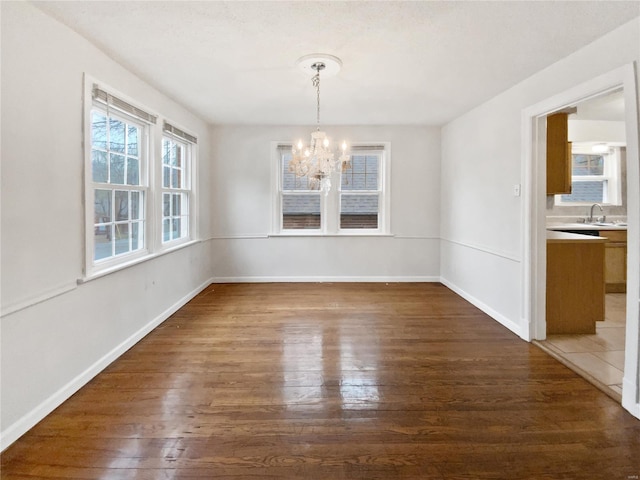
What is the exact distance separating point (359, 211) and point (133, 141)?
11.4 ft

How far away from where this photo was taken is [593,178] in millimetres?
5438

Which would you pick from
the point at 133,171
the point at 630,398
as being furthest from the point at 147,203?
the point at 630,398

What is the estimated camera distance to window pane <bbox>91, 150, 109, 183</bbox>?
2.68 metres

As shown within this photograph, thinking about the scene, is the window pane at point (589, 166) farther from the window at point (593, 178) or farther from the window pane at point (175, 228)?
the window pane at point (175, 228)

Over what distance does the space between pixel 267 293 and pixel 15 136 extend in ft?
11.4

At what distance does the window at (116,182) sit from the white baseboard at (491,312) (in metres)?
3.75

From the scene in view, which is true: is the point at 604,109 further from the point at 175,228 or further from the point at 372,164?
the point at 175,228

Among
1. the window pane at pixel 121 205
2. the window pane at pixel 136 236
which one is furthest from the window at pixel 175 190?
the window pane at pixel 121 205

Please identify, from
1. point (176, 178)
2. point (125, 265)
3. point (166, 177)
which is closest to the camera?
point (125, 265)

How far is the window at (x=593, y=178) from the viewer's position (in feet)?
17.7

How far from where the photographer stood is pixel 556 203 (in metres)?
5.41

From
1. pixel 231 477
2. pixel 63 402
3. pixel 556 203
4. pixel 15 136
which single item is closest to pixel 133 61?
pixel 15 136

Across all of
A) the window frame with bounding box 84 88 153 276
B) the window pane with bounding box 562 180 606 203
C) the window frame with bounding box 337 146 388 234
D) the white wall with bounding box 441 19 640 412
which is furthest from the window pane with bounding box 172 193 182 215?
the window pane with bounding box 562 180 606 203

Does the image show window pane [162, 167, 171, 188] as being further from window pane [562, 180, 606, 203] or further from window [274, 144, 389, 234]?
window pane [562, 180, 606, 203]
